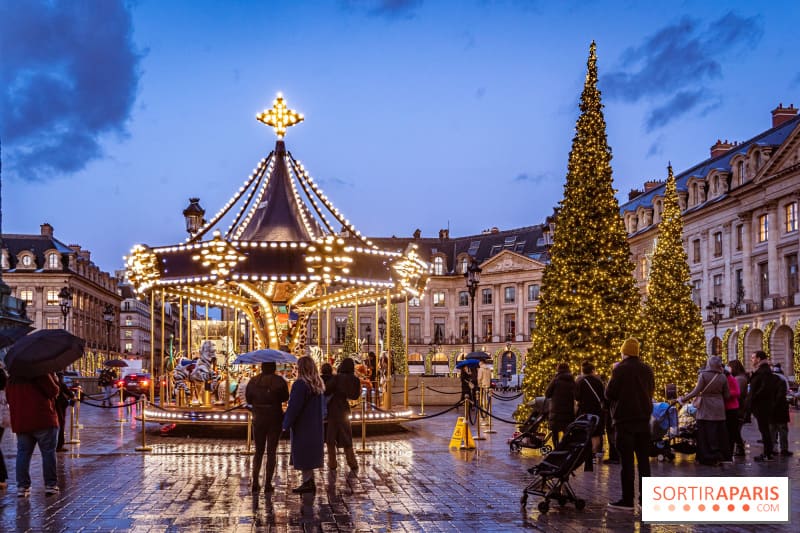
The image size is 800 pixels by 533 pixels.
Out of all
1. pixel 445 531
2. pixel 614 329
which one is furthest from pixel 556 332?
pixel 445 531

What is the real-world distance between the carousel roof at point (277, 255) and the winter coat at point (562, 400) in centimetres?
691

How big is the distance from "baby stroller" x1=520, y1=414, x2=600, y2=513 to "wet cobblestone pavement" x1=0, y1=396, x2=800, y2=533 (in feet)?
0.50

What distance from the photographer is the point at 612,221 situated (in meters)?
18.5

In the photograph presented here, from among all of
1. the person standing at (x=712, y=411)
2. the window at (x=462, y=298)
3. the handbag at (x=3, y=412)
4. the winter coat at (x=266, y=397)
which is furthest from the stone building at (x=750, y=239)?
the handbag at (x=3, y=412)

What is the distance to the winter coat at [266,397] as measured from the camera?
39.8ft

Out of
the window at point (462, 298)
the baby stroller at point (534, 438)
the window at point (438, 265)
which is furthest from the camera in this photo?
the window at point (462, 298)

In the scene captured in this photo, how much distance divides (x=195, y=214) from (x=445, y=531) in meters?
17.6

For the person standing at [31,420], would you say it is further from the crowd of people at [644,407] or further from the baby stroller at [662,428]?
the baby stroller at [662,428]

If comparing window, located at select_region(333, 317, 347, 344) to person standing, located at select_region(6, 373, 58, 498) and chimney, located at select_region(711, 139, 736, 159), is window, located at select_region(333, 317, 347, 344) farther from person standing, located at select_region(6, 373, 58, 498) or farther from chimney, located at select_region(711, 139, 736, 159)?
person standing, located at select_region(6, 373, 58, 498)

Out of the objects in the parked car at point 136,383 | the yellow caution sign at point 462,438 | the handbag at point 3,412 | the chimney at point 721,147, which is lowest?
the parked car at point 136,383

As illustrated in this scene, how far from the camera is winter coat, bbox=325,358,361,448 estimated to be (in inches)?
541

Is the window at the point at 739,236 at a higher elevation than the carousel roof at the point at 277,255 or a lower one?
higher

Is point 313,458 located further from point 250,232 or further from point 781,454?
point 250,232

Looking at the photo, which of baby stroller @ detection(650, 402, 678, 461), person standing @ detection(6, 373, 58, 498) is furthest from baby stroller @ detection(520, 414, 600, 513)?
person standing @ detection(6, 373, 58, 498)
